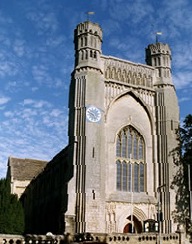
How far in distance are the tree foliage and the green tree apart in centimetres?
1412

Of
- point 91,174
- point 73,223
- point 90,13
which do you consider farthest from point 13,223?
point 90,13

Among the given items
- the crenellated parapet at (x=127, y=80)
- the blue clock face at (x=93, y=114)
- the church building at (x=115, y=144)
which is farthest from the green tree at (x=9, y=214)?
the crenellated parapet at (x=127, y=80)

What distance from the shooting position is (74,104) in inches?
1366

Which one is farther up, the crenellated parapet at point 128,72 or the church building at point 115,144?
the crenellated parapet at point 128,72

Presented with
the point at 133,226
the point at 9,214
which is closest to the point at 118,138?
the point at 133,226

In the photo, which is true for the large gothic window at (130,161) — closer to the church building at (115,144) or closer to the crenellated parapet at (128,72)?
the church building at (115,144)

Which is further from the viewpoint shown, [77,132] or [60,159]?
[60,159]

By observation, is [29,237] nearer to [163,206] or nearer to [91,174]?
[91,174]

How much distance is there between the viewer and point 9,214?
3453cm

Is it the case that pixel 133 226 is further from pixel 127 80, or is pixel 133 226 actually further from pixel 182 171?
pixel 127 80

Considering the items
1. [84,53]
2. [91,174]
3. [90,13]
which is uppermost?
[90,13]

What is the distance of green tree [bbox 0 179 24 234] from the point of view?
111 ft

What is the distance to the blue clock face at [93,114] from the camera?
33844 millimetres

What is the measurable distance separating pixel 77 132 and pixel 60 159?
747 centimetres
